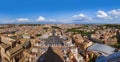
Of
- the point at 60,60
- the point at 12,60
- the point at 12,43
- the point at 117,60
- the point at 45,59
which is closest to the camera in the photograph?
the point at 117,60

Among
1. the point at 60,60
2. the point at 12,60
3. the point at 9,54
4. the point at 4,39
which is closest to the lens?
the point at 60,60

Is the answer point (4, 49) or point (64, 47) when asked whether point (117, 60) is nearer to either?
point (64, 47)

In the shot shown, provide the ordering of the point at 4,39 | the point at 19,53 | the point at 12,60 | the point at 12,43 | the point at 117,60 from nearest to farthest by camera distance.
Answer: the point at 117,60
the point at 12,60
the point at 19,53
the point at 12,43
the point at 4,39

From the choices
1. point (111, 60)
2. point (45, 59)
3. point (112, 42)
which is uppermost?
point (111, 60)

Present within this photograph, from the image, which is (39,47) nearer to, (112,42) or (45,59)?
(45,59)

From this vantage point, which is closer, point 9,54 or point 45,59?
point 45,59

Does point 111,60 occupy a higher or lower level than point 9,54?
higher

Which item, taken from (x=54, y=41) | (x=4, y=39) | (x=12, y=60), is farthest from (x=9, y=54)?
(x=4, y=39)

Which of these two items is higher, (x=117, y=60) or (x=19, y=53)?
(x=117, y=60)

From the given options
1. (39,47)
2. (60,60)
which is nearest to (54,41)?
(39,47)
